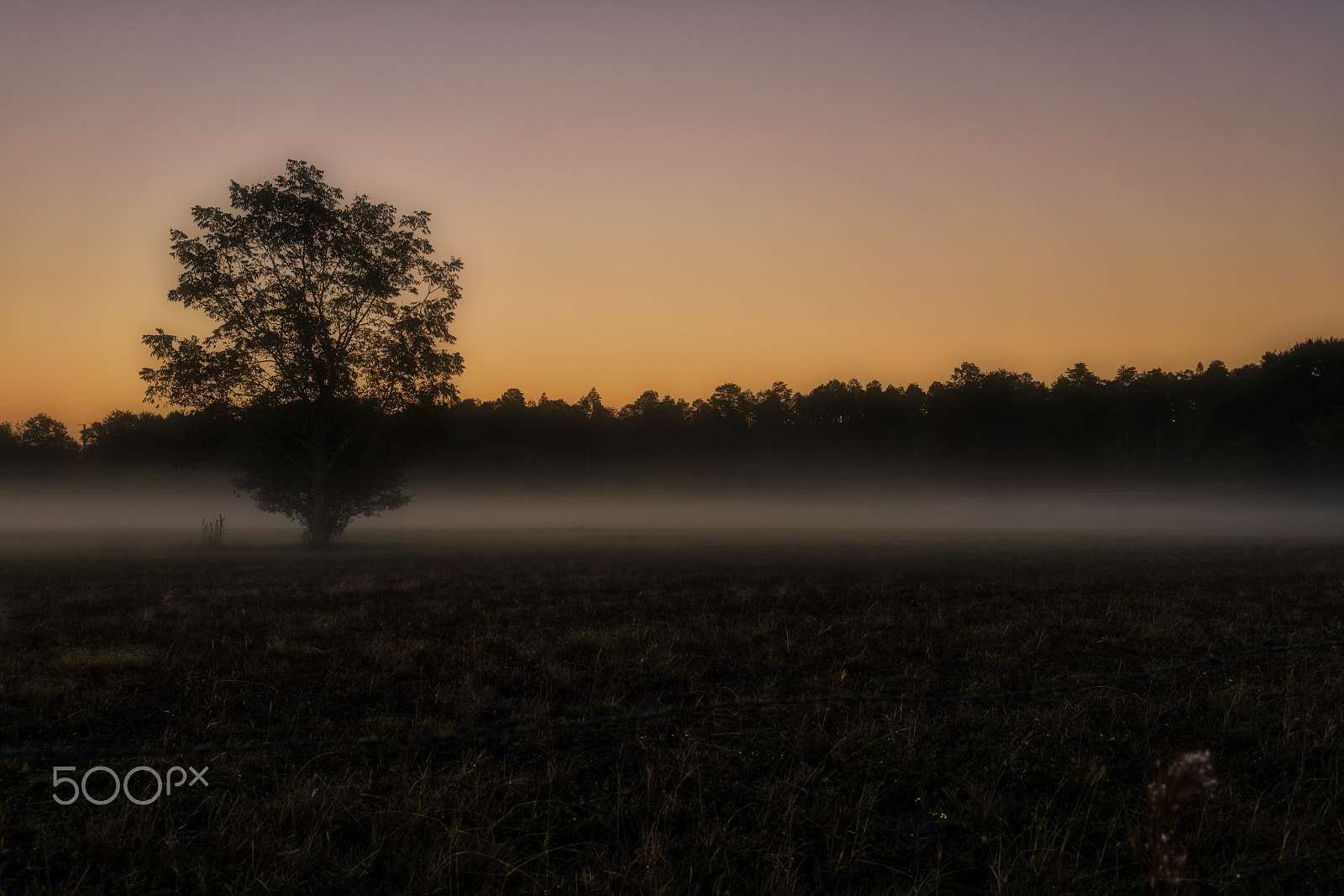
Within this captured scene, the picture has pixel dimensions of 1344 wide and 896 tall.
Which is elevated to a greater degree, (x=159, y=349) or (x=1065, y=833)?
(x=159, y=349)

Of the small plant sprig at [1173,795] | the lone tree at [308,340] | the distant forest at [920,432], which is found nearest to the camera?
the small plant sprig at [1173,795]

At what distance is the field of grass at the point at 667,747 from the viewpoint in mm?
3971

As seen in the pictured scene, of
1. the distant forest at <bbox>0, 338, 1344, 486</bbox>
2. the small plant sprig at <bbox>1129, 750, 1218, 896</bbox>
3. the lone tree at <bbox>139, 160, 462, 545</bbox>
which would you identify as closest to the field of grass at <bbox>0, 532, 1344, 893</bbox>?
the small plant sprig at <bbox>1129, 750, 1218, 896</bbox>

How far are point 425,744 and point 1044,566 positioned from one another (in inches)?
800

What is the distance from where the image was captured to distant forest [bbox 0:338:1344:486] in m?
94.2

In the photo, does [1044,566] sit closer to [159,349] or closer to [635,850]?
[635,850]

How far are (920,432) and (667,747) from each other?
132m

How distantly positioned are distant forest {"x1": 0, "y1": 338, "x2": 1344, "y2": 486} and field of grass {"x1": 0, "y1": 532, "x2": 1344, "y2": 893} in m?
90.4

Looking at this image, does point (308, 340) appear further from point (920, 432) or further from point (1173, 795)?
point (920, 432)

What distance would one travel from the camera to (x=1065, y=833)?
429 centimetres

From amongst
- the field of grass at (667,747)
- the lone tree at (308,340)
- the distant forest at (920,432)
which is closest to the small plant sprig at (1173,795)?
the field of grass at (667,747)

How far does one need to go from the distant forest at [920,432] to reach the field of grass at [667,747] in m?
90.4

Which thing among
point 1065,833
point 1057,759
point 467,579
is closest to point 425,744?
point 1065,833

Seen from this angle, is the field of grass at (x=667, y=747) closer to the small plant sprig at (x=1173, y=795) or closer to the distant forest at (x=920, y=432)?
the small plant sprig at (x=1173, y=795)
